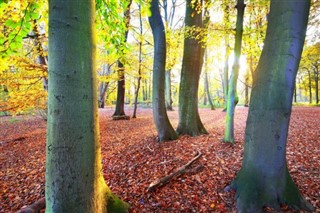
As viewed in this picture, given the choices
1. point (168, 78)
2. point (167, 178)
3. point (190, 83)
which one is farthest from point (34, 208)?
point (168, 78)

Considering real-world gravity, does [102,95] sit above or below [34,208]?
above

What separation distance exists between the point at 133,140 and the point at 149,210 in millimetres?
3779

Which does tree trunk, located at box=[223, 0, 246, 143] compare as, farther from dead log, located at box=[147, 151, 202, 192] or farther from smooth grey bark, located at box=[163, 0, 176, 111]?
smooth grey bark, located at box=[163, 0, 176, 111]

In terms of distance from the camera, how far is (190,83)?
6.93 metres

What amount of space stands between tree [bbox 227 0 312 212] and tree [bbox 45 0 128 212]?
231cm

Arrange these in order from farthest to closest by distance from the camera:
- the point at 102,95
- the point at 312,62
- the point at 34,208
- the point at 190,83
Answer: the point at 102,95 → the point at 312,62 → the point at 190,83 → the point at 34,208

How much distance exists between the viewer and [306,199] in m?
3.21

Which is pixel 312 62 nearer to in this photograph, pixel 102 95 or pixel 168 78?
pixel 168 78

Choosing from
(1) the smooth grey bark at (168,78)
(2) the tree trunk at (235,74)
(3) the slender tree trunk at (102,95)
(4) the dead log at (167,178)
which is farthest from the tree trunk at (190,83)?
(3) the slender tree trunk at (102,95)

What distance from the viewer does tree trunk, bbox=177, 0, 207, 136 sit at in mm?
6848

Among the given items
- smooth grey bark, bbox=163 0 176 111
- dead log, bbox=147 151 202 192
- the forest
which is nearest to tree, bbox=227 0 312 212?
the forest

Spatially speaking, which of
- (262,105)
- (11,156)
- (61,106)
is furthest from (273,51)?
(11,156)

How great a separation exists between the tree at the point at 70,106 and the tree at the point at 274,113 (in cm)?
231

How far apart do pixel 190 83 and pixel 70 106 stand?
5378 mm
